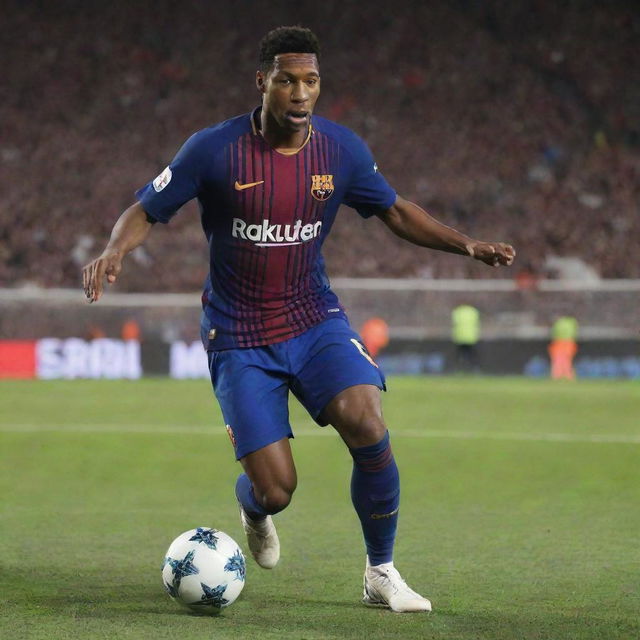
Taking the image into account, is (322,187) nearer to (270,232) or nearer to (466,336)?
(270,232)

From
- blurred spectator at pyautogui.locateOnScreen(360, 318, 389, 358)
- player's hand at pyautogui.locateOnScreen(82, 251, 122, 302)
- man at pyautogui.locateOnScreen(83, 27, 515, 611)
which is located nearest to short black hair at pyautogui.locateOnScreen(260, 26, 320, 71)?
man at pyautogui.locateOnScreen(83, 27, 515, 611)

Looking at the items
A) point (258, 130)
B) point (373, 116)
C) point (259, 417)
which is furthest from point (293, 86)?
point (373, 116)

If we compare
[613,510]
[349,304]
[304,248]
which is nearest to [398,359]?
[349,304]

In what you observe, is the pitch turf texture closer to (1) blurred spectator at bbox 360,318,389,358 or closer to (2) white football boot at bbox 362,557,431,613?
(2) white football boot at bbox 362,557,431,613

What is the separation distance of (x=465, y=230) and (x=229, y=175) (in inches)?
744

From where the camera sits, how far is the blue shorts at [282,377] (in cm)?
466

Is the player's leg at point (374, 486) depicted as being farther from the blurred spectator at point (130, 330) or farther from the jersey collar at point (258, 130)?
the blurred spectator at point (130, 330)

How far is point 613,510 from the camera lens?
7.16 m

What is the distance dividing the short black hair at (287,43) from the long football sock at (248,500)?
163cm

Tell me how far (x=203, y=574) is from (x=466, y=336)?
15154 millimetres

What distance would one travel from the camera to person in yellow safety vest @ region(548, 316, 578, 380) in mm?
19234

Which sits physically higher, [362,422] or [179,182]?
[179,182]

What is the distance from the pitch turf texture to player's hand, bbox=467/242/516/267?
1.30 m

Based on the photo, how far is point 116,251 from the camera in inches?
177
